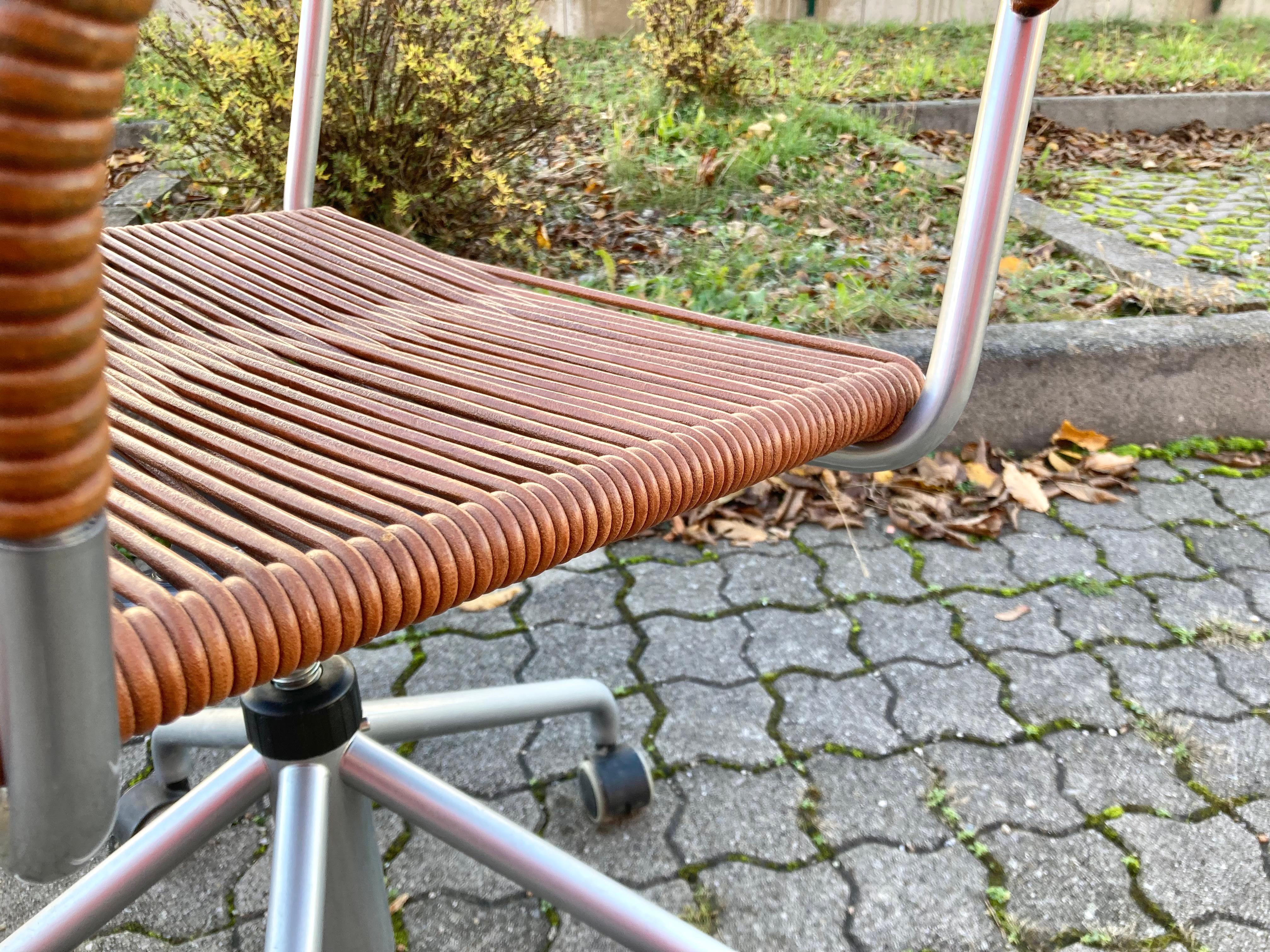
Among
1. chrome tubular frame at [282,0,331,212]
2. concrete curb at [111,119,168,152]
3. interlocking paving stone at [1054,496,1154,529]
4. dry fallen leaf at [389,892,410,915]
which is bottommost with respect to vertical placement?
dry fallen leaf at [389,892,410,915]

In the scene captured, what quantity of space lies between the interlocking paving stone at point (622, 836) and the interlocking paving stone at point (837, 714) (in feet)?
0.69

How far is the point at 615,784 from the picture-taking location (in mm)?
1183

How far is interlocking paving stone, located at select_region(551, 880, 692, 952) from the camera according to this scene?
1062 millimetres

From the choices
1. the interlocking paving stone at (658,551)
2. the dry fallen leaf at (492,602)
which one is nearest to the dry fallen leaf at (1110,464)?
the interlocking paving stone at (658,551)

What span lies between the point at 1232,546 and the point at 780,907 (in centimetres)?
120

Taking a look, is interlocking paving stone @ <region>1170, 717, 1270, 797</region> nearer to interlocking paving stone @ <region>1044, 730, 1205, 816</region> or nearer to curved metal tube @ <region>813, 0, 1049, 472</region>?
interlocking paving stone @ <region>1044, 730, 1205, 816</region>

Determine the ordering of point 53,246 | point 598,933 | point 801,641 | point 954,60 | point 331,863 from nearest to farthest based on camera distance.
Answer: point 53,246 < point 331,863 < point 598,933 < point 801,641 < point 954,60

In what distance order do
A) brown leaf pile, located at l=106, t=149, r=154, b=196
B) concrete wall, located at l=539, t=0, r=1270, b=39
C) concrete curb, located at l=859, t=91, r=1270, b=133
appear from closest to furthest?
1. brown leaf pile, located at l=106, t=149, r=154, b=196
2. concrete curb, located at l=859, t=91, r=1270, b=133
3. concrete wall, located at l=539, t=0, r=1270, b=39

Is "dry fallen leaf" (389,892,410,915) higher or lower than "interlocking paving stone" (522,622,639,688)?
lower

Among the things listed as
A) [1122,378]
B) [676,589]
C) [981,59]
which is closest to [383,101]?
[676,589]

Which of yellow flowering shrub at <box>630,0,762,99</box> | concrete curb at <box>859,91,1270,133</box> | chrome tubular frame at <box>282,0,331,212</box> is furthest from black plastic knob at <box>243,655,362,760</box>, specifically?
concrete curb at <box>859,91,1270,133</box>

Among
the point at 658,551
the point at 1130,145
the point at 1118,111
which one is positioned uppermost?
the point at 1118,111

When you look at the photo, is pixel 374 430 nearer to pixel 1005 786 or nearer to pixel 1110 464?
pixel 1005 786

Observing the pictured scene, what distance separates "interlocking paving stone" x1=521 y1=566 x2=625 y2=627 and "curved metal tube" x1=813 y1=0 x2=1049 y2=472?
0.91 meters
